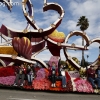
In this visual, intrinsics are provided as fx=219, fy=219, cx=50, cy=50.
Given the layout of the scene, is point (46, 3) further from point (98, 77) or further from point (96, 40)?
point (98, 77)

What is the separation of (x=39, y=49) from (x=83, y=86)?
39.0 feet

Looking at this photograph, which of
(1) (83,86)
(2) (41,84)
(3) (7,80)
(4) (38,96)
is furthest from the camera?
(3) (7,80)

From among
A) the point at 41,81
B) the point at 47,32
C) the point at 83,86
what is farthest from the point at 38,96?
the point at 47,32

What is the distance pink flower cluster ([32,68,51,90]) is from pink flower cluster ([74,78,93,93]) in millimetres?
1389

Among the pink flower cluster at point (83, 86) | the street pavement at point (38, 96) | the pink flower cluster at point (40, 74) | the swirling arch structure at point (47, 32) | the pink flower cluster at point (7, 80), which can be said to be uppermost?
the swirling arch structure at point (47, 32)

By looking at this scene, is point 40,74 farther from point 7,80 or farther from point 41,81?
point 7,80

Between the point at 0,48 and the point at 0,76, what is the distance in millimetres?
9367

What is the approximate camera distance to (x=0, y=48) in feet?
66.8

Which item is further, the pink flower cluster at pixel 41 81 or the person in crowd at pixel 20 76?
the person in crowd at pixel 20 76

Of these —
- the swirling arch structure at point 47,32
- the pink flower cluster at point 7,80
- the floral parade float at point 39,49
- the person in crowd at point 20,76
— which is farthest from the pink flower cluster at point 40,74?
the swirling arch structure at point 47,32

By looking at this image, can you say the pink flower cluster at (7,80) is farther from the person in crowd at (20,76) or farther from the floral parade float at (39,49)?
the person in crowd at (20,76)

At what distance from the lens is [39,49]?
21.8m

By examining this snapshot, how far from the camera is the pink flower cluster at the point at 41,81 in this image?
1042cm

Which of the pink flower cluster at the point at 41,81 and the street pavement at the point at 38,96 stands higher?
the pink flower cluster at the point at 41,81
